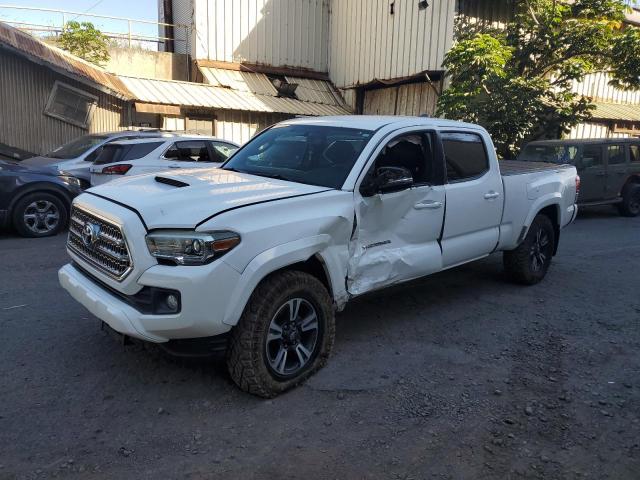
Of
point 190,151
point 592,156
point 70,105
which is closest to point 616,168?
point 592,156

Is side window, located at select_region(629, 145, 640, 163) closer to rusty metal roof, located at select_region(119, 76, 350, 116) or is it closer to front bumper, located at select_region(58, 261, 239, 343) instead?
rusty metal roof, located at select_region(119, 76, 350, 116)

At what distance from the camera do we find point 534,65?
1452 cm

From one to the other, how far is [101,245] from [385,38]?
15900 millimetres

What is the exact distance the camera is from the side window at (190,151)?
8.98 meters

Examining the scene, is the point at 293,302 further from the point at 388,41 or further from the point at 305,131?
the point at 388,41

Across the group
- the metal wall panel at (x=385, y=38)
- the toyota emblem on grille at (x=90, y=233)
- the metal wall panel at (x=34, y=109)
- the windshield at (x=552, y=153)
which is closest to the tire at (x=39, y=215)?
the toyota emblem on grille at (x=90, y=233)

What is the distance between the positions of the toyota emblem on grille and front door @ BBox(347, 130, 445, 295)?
1.73 m

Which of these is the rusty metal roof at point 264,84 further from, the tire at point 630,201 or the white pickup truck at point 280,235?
the white pickup truck at point 280,235

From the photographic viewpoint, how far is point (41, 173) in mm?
7938

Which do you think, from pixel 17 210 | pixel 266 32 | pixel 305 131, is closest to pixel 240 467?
pixel 305 131

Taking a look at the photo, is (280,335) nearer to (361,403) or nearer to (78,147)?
(361,403)

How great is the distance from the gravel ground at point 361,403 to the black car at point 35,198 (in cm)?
307

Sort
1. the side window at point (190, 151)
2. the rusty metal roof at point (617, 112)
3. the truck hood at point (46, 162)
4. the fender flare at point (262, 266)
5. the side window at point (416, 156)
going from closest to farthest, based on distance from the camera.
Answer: the fender flare at point (262, 266)
the side window at point (416, 156)
the side window at point (190, 151)
the truck hood at point (46, 162)
the rusty metal roof at point (617, 112)

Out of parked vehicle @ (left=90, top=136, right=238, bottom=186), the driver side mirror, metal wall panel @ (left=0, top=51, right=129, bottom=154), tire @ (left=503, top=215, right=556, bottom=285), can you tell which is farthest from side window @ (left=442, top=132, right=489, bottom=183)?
metal wall panel @ (left=0, top=51, right=129, bottom=154)
